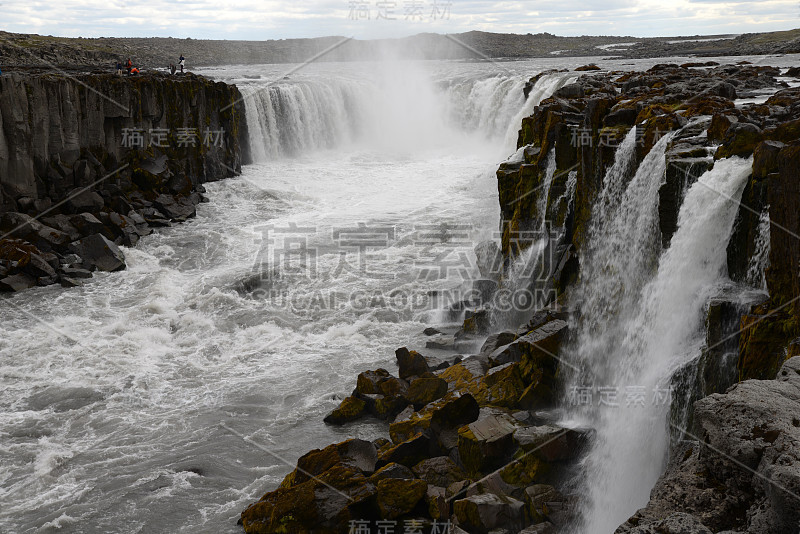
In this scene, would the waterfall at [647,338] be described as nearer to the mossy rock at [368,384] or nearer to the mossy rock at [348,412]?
the mossy rock at [368,384]

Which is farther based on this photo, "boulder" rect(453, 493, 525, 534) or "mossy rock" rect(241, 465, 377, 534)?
"mossy rock" rect(241, 465, 377, 534)

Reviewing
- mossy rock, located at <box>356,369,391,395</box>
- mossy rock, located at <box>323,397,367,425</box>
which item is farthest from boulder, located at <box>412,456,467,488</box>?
mossy rock, located at <box>356,369,391,395</box>

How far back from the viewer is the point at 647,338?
38.3 ft

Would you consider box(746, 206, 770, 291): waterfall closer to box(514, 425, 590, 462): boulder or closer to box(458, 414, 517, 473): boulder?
box(514, 425, 590, 462): boulder

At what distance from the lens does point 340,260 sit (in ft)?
80.9

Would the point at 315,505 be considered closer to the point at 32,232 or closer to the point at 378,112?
the point at 32,232

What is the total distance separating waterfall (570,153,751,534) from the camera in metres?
10.3

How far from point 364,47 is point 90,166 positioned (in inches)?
2924

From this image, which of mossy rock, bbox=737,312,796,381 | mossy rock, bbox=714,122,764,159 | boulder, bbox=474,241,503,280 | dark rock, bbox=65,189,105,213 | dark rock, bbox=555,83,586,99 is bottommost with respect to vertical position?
boulder, bbox=474,241,503,280

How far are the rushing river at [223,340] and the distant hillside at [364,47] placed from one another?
156 feet

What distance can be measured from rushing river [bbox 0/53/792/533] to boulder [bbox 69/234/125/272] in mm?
635

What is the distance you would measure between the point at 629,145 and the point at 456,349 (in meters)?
6.61

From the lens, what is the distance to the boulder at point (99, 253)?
2431 cm

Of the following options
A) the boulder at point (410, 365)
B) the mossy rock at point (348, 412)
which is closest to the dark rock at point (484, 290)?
the boulder at point (410, 365)
